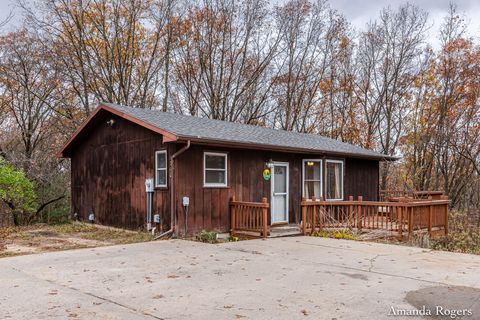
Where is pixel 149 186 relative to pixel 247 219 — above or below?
above

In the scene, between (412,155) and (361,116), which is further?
(361,116)

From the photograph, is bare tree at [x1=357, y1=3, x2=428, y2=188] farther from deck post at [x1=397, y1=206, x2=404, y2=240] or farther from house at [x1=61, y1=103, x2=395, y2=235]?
deck post at [x1=397, y1=206, x2=404, y2=240]

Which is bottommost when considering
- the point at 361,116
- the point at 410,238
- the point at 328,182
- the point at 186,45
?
the point at 410,238

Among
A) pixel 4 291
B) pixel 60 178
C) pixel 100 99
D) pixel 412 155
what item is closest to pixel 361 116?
pixel 412 155

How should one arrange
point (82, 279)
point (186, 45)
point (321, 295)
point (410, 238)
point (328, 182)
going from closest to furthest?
point (321, 295) < point (82, 279) < point (410, 238) < point (328, 182) < point (186, 45)

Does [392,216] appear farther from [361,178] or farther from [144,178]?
[144,178]

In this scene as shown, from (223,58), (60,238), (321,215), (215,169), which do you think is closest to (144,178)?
(215,169)

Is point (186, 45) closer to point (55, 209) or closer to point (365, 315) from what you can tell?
point (55, 209)

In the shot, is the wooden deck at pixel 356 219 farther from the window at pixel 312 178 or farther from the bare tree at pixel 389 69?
the bare tree at pixel 389 69

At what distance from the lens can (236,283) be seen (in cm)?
587

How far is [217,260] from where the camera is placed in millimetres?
7590

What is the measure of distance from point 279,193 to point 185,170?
356 cm

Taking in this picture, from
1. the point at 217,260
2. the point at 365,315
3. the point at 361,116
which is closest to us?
the point at 365,315

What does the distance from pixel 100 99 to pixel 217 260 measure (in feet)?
53.2
